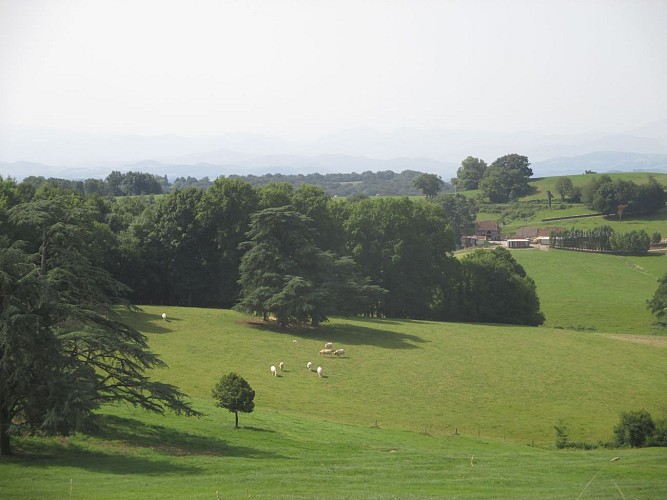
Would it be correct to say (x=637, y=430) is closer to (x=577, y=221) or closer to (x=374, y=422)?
(x=374, y=422)

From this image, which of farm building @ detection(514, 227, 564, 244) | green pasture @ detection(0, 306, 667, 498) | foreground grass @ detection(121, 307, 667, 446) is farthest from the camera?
farm building @ detection(514, 227, 564, 244)

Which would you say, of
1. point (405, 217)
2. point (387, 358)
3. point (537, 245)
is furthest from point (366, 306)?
point (537, 245)

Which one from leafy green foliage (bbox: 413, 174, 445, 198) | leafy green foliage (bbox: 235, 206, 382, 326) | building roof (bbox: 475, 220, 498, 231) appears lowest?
leafy green foliage (bbox: 235, 206, 382, 326)

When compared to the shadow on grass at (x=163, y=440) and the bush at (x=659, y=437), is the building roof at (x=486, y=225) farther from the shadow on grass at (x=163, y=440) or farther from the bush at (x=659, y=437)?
the shadow on grass at (x=163, y=440)

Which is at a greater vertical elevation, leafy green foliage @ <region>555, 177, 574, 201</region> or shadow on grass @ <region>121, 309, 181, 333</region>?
leafy green foliage @ <region>555, 177, 574, 201</region>

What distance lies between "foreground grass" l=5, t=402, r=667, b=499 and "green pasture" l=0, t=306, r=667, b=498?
8cm

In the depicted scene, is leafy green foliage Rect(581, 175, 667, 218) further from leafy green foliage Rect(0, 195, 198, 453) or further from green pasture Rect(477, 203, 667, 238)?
leafy green foliage Rect(0, 195, 198, 453)

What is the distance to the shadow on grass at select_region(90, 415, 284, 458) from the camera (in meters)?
23.9

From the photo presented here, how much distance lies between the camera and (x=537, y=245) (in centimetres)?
Answer: 12231

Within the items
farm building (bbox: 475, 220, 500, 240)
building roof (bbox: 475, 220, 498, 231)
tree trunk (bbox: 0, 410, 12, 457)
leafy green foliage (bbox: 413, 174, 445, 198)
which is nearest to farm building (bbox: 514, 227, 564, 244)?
farm building (bbox: 475, 220, 500, 240)

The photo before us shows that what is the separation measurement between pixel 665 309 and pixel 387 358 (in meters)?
42.0

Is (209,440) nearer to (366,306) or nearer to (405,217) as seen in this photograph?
(366,306)

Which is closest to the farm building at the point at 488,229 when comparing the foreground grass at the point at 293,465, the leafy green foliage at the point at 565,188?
the leafy green foliage at the point at 565,188

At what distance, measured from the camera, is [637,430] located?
30156 millimetres
